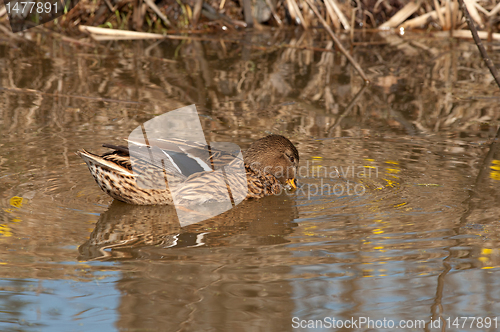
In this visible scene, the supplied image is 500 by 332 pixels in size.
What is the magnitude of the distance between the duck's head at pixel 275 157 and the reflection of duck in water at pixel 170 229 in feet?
1.50

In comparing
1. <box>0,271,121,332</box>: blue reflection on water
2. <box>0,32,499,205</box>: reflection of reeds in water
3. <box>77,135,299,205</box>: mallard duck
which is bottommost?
<box>0,271,121,332</box>: blue reflection on water

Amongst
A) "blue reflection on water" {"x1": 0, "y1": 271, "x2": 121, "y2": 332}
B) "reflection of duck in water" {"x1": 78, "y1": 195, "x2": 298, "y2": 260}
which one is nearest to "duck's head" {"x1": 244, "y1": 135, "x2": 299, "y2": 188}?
"reflection of duck in water" {"x1": 78, "y1": 195, "x2": 298, "y2": 260}

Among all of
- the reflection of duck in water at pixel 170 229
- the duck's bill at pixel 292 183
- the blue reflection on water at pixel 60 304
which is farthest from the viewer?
the duck's bill at pixel 292 183

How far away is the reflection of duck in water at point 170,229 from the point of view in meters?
3.99

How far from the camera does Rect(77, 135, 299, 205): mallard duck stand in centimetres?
484

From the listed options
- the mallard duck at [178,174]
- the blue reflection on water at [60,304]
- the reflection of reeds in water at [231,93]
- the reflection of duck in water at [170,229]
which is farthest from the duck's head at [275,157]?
the blue reflection on water at [60,304]

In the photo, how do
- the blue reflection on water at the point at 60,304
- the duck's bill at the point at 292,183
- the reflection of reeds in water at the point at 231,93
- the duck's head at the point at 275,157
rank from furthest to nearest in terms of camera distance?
the reflection of reeds in water at the point at 231,93, the duck's head at the point at 275,157, the duck's bill at the point at 292,183, the blue reflection on water at the point at 60,304

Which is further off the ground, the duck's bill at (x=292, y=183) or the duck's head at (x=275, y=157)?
the duck's head at (x=275, y=157)

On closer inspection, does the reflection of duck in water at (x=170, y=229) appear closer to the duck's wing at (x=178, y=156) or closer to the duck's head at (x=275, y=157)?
the duck's wing at (x=178, y=156)

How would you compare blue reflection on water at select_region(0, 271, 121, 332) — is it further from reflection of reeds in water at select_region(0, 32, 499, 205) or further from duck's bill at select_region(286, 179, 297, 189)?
duck's bill at select_region(286, 179, 297, 189)

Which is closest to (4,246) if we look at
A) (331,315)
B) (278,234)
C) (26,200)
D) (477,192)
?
(26,200)

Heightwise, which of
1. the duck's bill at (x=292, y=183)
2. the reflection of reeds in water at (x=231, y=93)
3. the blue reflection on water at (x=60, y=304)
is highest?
the reflection of reeds in water at (x=231, y=93)

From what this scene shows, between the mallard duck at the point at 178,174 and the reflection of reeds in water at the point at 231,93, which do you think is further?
the reflection of reeds in water at the point at 231,93

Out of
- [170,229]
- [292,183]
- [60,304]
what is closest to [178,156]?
[170,229]
